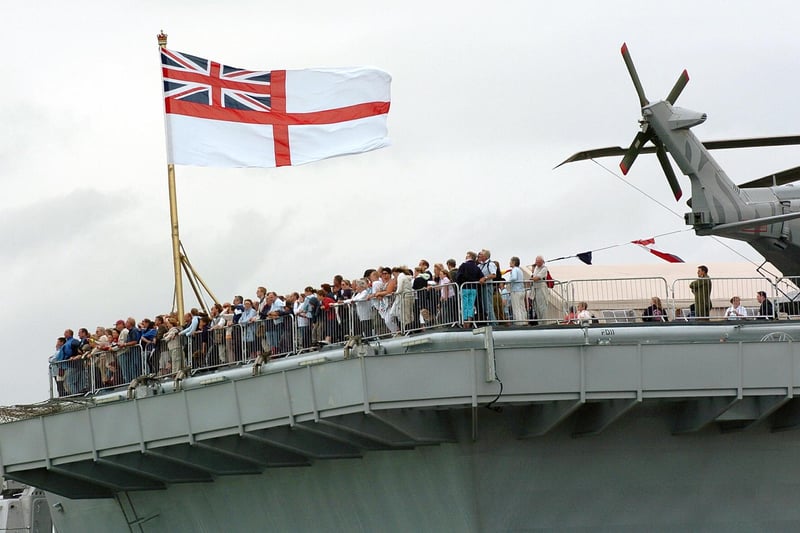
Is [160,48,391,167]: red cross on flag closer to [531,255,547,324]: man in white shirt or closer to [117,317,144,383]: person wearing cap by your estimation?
[117,317,144,383]: person wearing cap

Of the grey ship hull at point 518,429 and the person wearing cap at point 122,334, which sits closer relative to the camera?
the grey ship hull at point 518,429

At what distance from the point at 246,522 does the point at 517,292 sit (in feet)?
30.5

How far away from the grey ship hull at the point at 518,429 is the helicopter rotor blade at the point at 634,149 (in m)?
8.47

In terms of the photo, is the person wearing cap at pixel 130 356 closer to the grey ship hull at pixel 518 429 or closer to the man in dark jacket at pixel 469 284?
the grey ship hull at pixel 518 429

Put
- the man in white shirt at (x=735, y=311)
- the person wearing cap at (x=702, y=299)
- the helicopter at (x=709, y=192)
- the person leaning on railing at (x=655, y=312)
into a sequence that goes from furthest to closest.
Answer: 1. the helicopter at (x=709, y=192)
2. the man in white shirt at (x=735, y=311)
3. the person wearing cap at (x=702, y=299)
4. the person leaning on railing at (x=655, y=312)

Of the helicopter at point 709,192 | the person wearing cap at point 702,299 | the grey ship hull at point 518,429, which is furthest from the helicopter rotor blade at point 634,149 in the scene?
the grey ship hull at point 518,429

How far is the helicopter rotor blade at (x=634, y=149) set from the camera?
34.1 metres

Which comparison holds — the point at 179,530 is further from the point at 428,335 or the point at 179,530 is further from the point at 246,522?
the point at 428,335

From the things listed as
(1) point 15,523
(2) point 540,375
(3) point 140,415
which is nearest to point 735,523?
(2) point 540,375

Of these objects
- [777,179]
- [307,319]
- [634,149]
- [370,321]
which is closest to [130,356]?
[307,319]

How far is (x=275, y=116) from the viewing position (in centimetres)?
3256

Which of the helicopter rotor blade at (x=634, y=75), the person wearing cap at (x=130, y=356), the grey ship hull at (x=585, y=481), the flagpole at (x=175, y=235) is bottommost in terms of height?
the grey ship hull at (x=585, y=481)

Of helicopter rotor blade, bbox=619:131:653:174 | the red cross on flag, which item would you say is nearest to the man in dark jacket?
the red cross on flag

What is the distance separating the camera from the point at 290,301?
29.0 metres
